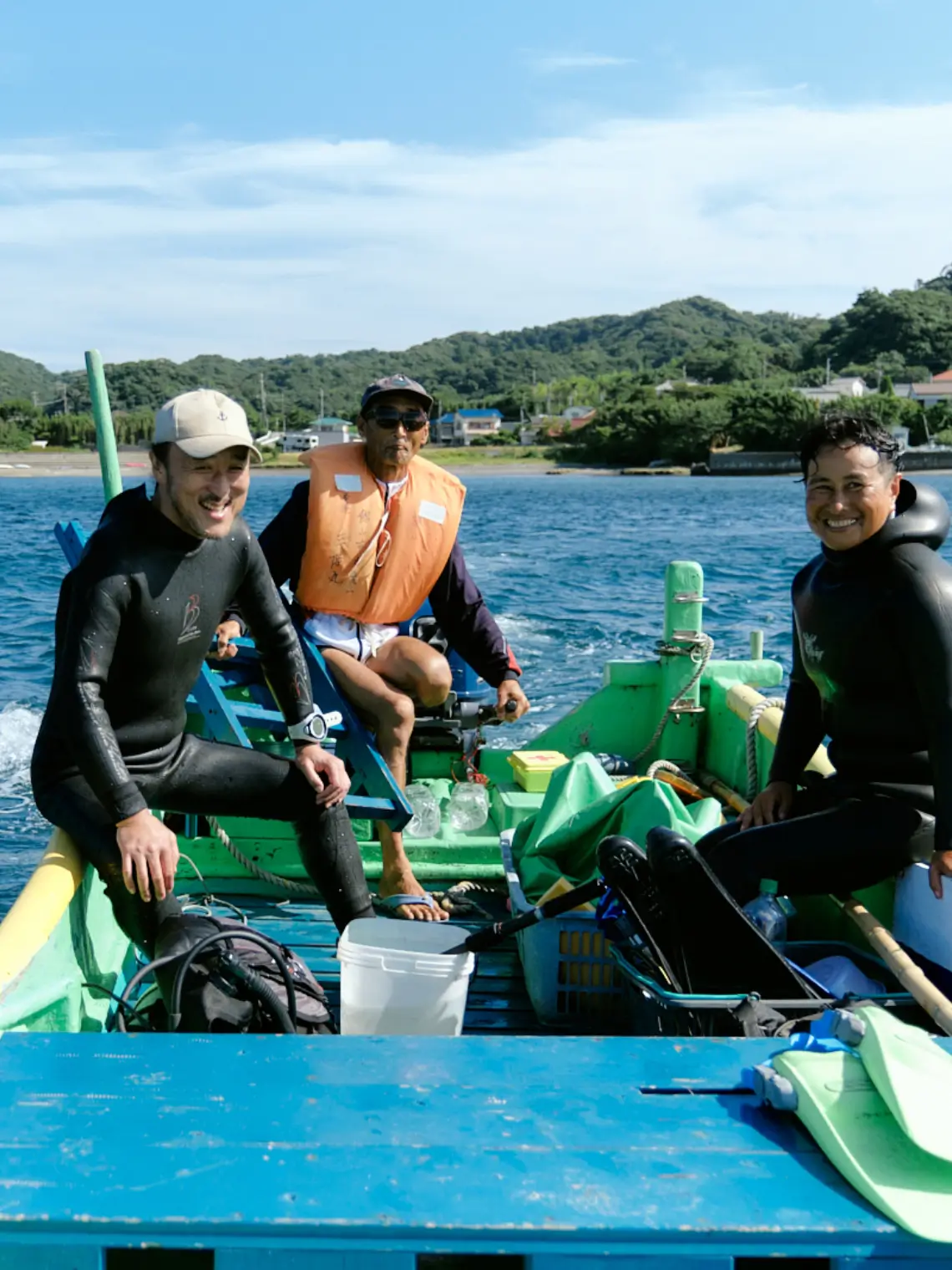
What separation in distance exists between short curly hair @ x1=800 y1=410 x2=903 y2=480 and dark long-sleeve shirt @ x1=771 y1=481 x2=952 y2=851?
16cm

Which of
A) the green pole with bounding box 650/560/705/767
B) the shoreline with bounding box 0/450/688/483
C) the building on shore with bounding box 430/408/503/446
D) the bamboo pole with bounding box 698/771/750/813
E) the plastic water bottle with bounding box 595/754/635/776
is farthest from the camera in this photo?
the building on shore with bounding box 430/408/503/446

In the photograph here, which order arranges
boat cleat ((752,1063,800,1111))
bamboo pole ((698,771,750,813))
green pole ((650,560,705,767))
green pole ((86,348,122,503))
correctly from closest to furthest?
1. boat cleat ((752,1063,800,1111))
2. green pole ((86,348,122,503))
3. bamboo pole ((698,771,750,813))
4. green pole ((650,560,705,767))

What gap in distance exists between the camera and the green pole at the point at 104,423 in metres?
5.02

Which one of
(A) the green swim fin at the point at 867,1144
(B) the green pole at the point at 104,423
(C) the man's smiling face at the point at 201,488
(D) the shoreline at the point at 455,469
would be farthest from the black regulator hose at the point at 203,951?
(D) the shoreline at the point at 455,469

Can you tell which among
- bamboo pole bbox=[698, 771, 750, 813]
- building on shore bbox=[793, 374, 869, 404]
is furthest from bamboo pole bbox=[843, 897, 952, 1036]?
building on shore bbox=[793, 374, 869, 404]

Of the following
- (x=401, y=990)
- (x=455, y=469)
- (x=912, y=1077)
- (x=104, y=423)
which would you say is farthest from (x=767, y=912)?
(x=455, y=469)

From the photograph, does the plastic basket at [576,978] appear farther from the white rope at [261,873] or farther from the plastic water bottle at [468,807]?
the plastic water bottle at [468,807]

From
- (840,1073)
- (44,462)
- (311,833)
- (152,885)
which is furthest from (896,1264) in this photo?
(44,462)

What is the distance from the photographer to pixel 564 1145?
6.66 feet

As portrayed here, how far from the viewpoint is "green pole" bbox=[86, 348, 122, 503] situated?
5.02m

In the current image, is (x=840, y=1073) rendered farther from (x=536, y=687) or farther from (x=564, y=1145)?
(x=536, y=687)

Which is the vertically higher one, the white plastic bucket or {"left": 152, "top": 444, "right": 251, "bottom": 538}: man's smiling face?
{"left": 152, "top": 444, "right": 251, "bottom": 538}: man's smiling face

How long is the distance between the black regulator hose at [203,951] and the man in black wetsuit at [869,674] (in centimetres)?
123

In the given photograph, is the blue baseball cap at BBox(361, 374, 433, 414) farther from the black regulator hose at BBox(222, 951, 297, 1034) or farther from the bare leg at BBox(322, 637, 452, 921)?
the black regulator hose at BBox(222, 951, 297, 1034)
